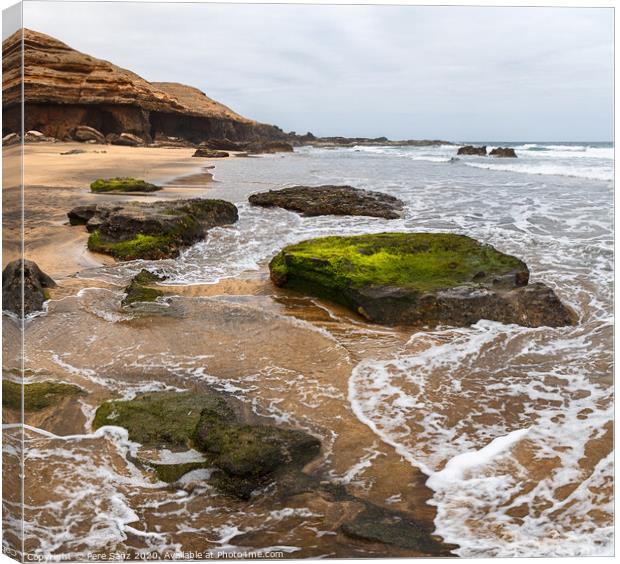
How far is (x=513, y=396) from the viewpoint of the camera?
9.26 ft

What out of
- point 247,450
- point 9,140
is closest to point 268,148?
point 9,140

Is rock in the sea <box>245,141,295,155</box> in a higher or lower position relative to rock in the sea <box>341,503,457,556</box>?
higher

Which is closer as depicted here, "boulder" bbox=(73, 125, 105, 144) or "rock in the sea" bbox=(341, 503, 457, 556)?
"rock in the sea" bbox=(341, 503, 457, 556)

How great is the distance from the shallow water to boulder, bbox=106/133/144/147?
7713mm

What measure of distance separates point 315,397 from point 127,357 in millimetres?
1218

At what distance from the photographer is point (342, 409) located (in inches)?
106

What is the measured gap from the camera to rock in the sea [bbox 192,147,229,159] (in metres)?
10.6

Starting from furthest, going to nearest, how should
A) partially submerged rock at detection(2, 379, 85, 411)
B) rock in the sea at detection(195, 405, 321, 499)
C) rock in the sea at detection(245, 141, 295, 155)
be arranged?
rock in the sea at detection(245, 141, 295, 155) → partially submerged rock at detection(2, 379, 85, 411) → rock in the sea at detection(195, 405, 321, 499)

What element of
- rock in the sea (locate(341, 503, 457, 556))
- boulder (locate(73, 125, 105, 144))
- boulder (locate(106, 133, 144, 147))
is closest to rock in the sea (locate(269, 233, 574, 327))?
rock in the sea (locate(341, 503, 457, 556))

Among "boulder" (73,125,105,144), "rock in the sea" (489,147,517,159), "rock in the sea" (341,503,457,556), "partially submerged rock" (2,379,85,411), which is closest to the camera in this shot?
"rock in the sea" (341,503,457,556)

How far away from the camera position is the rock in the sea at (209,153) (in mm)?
10616

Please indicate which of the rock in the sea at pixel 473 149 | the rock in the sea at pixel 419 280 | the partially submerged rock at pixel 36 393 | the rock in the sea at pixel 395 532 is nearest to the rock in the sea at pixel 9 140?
the partially submerged rock at pixel 36 393

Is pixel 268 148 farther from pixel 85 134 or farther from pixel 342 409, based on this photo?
pixel 342 409

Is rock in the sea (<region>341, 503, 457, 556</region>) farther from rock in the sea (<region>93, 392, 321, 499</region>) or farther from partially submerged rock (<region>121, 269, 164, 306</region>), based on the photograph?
partially submerged rock (<region>121, 269, 164, 306</region>)
